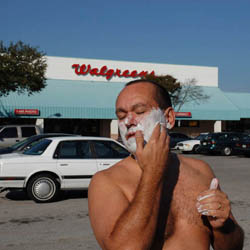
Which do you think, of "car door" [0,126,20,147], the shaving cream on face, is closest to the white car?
the shaving cream on face

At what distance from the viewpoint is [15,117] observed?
1289 inches

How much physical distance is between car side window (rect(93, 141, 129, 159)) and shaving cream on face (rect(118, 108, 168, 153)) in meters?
8.39

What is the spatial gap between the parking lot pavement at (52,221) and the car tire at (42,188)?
0.67 ft

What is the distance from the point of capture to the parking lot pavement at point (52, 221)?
604 centimetres

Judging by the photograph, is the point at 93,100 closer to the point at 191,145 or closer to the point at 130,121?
the point at 191,145

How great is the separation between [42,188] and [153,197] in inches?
328

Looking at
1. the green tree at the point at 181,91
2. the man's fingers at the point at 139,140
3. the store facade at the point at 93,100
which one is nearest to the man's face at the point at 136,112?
the man's fingers at the point at 139,140

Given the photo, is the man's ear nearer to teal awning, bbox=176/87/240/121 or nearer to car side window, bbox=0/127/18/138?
car side window, bbox=0/127/18/138

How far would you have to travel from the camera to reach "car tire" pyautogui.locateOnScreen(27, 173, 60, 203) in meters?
9.60

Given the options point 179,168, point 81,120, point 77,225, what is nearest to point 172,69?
point 81,120

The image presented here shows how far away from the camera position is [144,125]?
1883mm

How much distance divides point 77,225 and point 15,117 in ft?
88.1

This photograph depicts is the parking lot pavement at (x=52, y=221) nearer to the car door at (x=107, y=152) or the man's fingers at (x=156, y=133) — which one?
the car door at (x=107, y=152)

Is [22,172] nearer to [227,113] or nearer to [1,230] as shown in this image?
[1,230]
